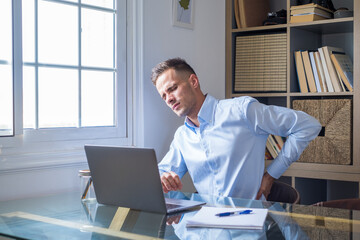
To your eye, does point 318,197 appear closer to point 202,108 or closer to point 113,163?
point 202,108

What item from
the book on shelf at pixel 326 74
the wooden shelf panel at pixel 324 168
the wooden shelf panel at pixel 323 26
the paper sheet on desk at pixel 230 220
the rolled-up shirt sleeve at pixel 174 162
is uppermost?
the wooden shelf panel at pixel 323 26

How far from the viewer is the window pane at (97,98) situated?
258cm

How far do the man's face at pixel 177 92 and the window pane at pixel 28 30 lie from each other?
65 centimetres

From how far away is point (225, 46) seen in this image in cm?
337

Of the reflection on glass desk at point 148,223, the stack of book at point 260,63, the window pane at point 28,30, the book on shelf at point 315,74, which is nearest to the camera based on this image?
the reflection on glass desk at point 148,223

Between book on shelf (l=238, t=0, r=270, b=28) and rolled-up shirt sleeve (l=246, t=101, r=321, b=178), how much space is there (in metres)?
1.12

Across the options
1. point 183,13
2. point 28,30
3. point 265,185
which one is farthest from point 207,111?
point 28,30

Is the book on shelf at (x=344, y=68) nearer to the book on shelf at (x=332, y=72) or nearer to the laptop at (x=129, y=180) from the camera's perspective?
the book on shelf at (x=332, y=72)

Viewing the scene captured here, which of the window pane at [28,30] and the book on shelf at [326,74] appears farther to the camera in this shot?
the book on shelf at [326,74]

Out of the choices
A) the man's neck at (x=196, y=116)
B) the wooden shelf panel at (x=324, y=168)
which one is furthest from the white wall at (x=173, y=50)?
the wooden shelf panel at (x=324, y=168)

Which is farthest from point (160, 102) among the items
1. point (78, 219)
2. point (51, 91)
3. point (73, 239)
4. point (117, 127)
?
point (73, 239)

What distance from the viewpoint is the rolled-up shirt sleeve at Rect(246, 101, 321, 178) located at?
7.61 ft

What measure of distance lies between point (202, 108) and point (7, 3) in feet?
3.40

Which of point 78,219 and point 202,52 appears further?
point 202,52
